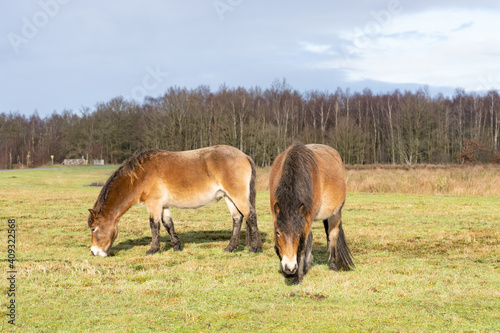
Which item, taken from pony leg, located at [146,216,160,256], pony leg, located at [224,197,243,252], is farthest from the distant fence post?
pony leg, located at [224,197,243,252]

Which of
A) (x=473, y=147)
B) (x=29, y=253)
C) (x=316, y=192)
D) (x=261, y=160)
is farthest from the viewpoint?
(x=473, y=147)

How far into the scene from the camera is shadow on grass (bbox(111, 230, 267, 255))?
953 cm

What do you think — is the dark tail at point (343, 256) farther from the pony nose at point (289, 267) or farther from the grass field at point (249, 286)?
the pony nose at point (289, 267)

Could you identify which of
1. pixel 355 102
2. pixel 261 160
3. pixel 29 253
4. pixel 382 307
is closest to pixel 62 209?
pixel 29 253

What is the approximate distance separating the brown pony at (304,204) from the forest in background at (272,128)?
47496mm

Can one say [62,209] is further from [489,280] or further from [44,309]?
[489,280]

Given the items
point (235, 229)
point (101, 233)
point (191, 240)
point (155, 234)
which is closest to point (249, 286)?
point (235, 229)

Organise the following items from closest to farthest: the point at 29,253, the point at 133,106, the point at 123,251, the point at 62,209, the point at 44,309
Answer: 1. the point at 44,309
2. the point at 29,253
3. the point at 123,251
4. the point at 62,209
5. the point at 133,106

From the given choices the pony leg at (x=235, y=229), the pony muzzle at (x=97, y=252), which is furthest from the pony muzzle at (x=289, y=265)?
the pony muzzle at (x=97, y=252)

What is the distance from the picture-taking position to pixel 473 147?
60625 mm

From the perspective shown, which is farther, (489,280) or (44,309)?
(489,280)

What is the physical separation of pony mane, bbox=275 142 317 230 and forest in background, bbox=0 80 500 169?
158ft

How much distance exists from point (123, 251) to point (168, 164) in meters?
2.13

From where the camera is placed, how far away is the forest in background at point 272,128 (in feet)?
199
